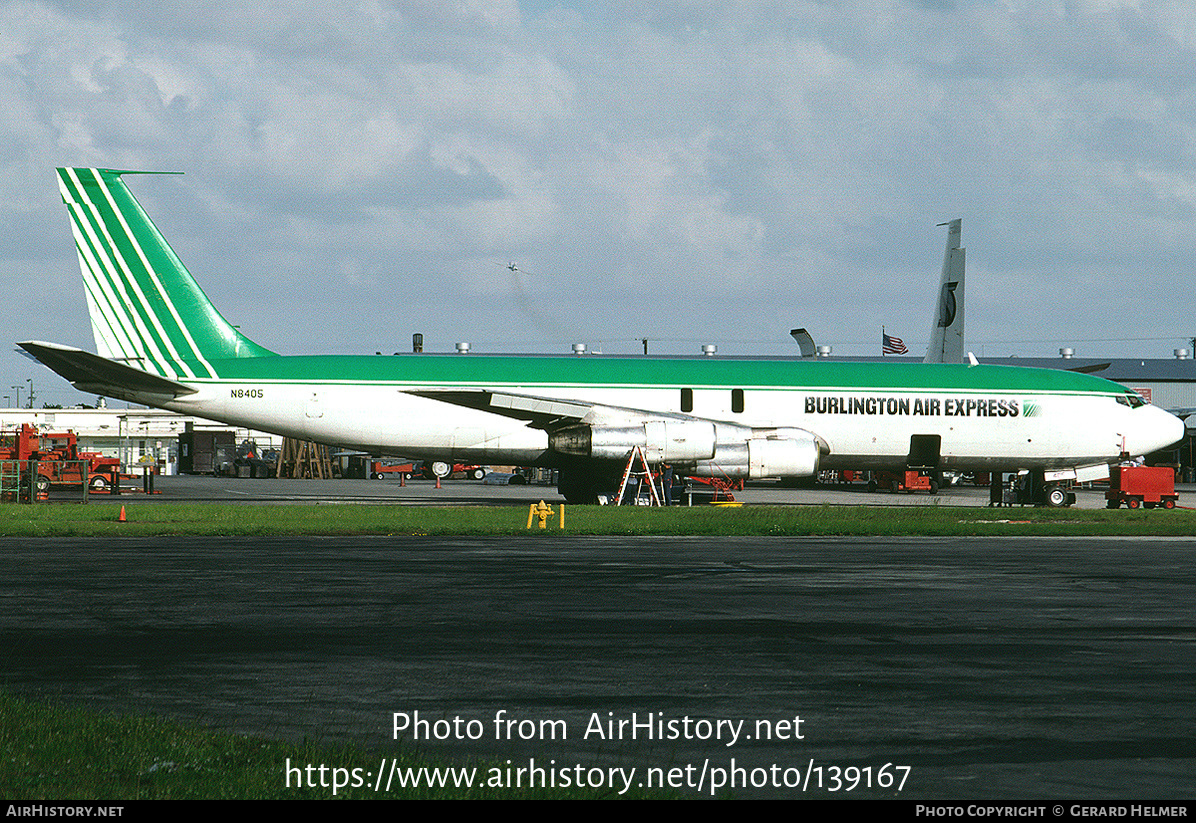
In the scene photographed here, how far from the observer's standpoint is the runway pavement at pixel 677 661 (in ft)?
22.5

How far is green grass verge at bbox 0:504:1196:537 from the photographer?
83.6 ft

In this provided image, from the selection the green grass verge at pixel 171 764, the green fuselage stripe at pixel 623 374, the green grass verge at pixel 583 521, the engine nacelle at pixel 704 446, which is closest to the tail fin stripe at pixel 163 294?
the green fuselage stripe at pixel 623 374

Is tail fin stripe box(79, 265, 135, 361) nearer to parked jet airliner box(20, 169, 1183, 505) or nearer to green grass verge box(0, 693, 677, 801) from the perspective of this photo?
parked jet airliner box(20, 169, 1183, 505)

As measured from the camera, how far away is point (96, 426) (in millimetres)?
119438

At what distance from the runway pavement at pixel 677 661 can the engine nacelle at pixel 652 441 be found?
15.8m

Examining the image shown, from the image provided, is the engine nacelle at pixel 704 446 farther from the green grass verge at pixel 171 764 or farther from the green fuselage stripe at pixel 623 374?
the green grass verge at pixel 171 764

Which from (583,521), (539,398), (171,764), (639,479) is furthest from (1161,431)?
(171,764)

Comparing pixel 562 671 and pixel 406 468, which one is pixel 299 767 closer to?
pixel 562 671

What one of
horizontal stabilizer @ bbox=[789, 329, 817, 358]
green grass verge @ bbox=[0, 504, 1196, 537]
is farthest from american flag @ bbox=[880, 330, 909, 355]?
green grass verge @ bbox=[0, 504, 1196, 537]

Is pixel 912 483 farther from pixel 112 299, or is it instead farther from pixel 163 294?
pixel 112 299

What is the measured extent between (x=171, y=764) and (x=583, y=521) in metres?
22.0

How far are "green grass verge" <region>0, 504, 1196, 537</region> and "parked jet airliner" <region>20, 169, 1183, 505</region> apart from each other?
2.80 meters

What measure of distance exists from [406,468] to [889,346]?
37.1 metres

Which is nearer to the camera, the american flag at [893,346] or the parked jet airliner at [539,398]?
the parked jet airliner at [539,398]
